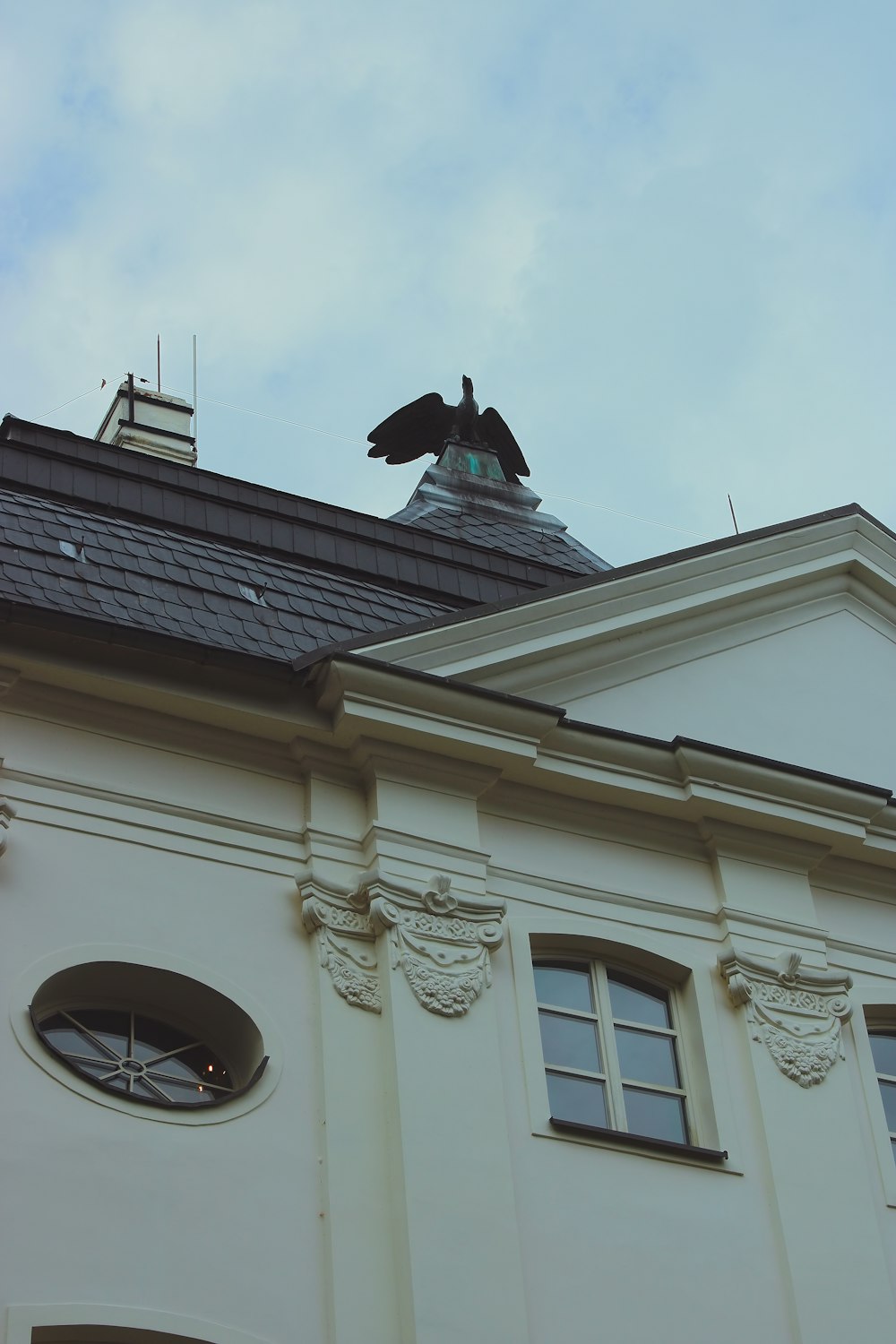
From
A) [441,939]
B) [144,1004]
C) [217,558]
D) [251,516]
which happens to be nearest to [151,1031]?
[144,1004]

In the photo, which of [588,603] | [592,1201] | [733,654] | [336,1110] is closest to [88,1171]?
[336,1110]

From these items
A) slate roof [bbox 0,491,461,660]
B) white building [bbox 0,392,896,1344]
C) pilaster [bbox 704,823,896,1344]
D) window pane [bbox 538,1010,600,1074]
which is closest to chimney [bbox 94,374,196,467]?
white building [bbox 0,392,896,1344]

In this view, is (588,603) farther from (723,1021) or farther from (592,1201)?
(592,1201)

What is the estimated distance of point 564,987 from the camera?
42.9 feet

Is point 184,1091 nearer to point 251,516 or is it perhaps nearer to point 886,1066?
point 886,1066

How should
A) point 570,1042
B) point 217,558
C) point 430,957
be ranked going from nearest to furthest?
point 430,957 → point 570,1042 → point 217,558

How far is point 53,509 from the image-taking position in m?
14.0

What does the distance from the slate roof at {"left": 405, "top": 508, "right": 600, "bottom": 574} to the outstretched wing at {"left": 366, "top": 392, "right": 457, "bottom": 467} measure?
226 cm

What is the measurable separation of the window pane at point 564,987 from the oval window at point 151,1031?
2.16 m

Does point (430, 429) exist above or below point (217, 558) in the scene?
above

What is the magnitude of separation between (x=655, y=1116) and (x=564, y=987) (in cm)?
100

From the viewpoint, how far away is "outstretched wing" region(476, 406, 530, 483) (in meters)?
22.3

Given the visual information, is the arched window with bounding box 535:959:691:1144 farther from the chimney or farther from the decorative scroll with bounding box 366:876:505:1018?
the chimney

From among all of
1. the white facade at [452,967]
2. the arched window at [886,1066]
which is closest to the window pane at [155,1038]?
the white facade at [452,967]
